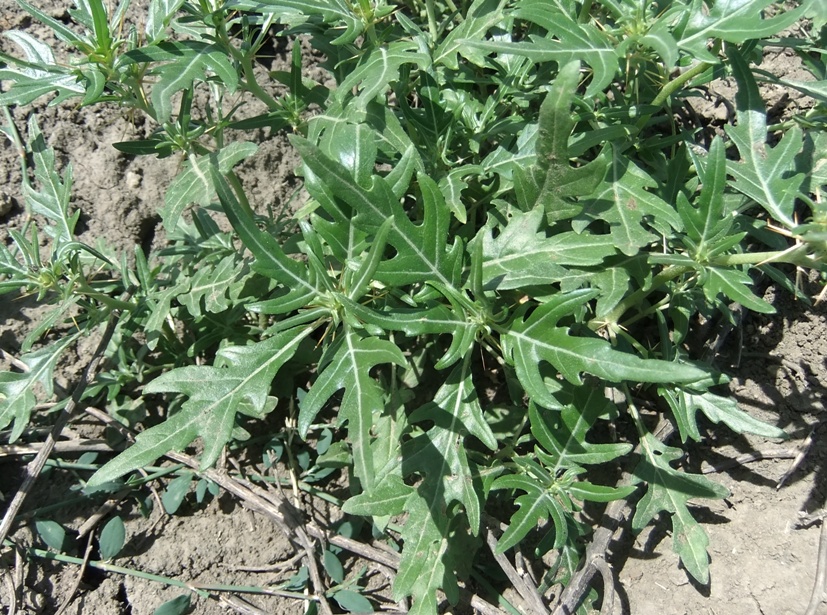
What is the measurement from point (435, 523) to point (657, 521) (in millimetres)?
846

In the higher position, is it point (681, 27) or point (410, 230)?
point (681, 27)

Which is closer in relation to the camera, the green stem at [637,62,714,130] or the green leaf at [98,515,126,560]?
the green stem at [637,62,714,130]

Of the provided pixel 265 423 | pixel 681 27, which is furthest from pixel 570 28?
pixel 265 423

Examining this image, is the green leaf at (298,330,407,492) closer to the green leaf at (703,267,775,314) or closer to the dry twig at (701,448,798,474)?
the green leaf at (703,267,775,314)

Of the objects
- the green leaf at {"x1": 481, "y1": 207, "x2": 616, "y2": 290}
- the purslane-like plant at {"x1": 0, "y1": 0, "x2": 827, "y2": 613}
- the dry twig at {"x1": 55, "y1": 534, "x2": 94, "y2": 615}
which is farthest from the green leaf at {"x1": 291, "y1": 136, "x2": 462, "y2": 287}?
the dry twig at {"x1": 55, "y1": 534, "x2": 94, "y2": 615}

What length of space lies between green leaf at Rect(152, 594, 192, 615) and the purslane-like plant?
0.60 meters

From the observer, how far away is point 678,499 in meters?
2.09

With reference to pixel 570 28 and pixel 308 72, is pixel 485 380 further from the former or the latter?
pixel 308 72

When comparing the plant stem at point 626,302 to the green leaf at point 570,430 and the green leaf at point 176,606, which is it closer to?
the green leaf at point 570,430

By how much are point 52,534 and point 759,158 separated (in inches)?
107

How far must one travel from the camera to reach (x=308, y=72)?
305 centimetres

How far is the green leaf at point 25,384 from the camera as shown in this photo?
2.26 meters

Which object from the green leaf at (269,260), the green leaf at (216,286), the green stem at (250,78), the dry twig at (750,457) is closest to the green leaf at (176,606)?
the green leaf at (216,286)

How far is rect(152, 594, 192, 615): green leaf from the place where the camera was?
7.77 ft
